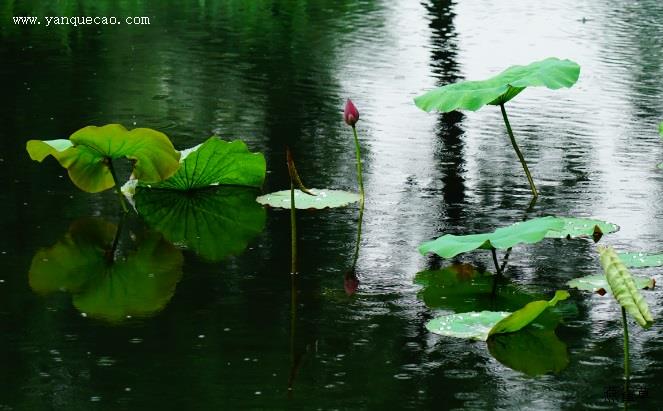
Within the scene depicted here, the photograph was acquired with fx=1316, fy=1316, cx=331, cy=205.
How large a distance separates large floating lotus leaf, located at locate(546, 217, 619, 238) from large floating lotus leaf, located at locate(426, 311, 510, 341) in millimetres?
1175

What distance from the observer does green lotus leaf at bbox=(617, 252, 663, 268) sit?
5523 mm

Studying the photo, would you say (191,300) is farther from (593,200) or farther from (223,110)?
(223,110)

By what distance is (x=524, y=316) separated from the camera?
15.4 feet

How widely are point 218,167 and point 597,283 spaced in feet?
7.70

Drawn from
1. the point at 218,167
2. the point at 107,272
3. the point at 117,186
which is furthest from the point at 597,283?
the point at 117,186

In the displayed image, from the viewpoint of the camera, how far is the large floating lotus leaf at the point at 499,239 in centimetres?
518

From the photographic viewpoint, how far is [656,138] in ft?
28.1

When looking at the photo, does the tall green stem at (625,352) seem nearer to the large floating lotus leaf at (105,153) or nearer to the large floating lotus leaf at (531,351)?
the large floating lotus leaf at (531,351)

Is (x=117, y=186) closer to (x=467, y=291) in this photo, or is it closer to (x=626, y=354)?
(x=467, y=291)

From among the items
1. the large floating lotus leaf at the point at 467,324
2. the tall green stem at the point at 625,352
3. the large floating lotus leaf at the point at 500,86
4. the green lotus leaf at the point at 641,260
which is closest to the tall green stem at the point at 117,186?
the large floating lotus leaf at the point at 500,86

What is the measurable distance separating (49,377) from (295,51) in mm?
8281

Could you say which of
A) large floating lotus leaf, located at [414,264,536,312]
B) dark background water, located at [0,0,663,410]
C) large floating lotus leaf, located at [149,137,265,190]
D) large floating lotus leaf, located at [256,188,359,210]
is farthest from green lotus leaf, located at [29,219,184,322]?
large floating lotus leaf, located at [414,264,536,312]

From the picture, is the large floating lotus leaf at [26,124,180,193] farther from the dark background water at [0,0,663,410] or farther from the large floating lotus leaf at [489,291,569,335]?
the large floating lotus leaf at [489,291,569,335]

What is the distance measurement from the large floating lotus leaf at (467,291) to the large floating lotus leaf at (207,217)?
976 mm
